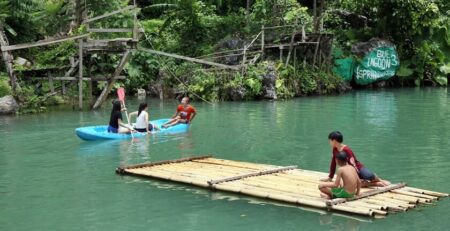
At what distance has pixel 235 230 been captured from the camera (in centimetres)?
781

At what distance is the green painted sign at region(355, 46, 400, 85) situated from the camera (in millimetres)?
30562

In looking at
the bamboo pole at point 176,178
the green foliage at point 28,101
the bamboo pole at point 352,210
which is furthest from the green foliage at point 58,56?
the bamboo pole at point 352,210

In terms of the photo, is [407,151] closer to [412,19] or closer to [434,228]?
[434,228]

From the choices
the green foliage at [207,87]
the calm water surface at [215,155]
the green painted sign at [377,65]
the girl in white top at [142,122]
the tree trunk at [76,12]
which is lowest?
the calm water surface at [215,155]

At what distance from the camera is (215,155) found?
44.2 ft

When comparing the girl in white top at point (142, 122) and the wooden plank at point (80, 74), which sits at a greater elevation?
the wooden plank at point (80, 74)

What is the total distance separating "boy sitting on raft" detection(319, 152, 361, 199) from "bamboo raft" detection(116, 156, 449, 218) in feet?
0.35

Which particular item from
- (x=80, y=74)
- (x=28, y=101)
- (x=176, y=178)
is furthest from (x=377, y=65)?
(x=176, y=178)

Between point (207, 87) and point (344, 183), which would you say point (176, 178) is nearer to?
point (344, 183)

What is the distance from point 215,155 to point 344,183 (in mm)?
5422

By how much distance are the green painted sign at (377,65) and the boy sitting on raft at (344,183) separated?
74.5ft

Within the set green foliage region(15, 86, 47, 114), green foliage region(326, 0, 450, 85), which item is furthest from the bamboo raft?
green foliage region(326, 0, 450, 85)

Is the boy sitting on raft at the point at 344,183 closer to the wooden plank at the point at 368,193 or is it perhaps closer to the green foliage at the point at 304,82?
the wooden plank at the point at 368,193

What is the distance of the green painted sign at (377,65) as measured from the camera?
30.6 meters
